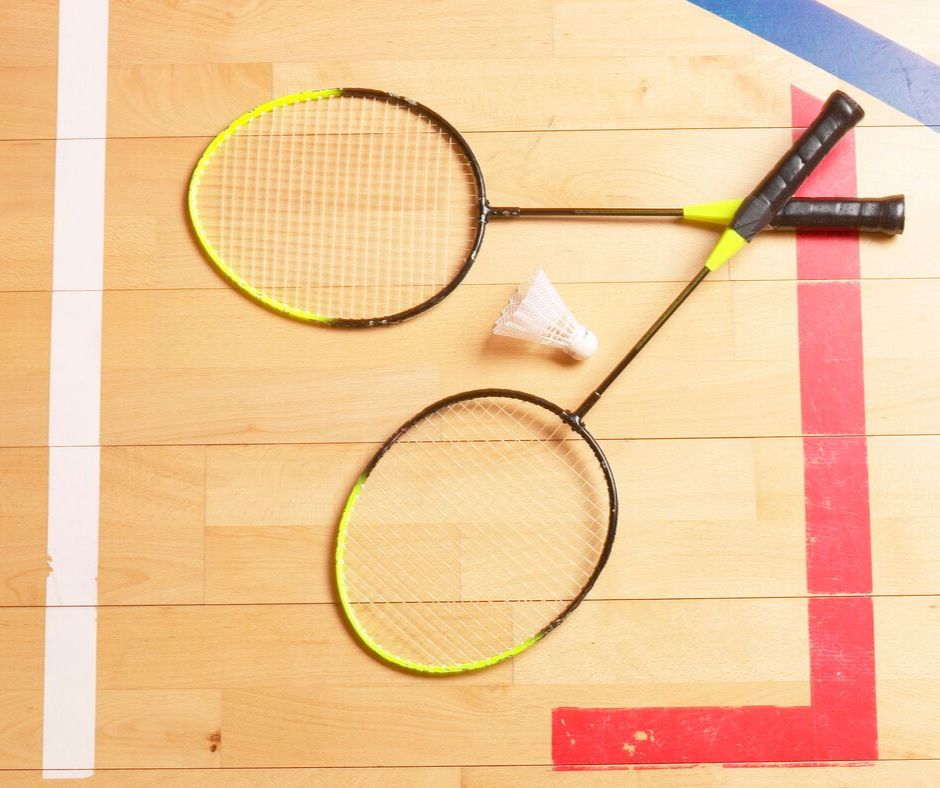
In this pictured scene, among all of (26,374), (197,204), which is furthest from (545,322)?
(26,374)

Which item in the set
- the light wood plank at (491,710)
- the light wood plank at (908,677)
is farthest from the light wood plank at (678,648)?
the light wood plank at (908,677)

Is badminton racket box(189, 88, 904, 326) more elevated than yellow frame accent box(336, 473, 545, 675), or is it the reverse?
badminton racket box(189, 88, 904, 326)

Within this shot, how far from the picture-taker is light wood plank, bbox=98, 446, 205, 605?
1.26 metres

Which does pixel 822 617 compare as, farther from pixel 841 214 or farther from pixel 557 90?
pixel 557 90

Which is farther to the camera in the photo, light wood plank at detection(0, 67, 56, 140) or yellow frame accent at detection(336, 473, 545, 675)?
light wood plank at detection(0, 67, 56, 140)

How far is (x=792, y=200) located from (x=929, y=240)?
0.23m

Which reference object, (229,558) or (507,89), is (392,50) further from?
(229,558)

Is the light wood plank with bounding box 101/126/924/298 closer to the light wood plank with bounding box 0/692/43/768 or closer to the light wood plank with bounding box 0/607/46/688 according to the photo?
the light wood plank with bounding box 0/607/46/688

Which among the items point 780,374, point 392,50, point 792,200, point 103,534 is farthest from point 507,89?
point 103,534

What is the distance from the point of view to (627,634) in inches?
49.0

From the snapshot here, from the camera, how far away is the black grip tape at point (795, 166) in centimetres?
119

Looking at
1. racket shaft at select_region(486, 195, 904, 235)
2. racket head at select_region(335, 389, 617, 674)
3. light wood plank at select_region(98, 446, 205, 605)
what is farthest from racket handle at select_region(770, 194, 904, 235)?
light wood plank at select_region(98, 446, 205, 605)

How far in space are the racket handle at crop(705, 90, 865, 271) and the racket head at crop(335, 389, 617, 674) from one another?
35cm

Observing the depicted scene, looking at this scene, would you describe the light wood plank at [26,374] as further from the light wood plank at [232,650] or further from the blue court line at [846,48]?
the blue court line at [846,48]
